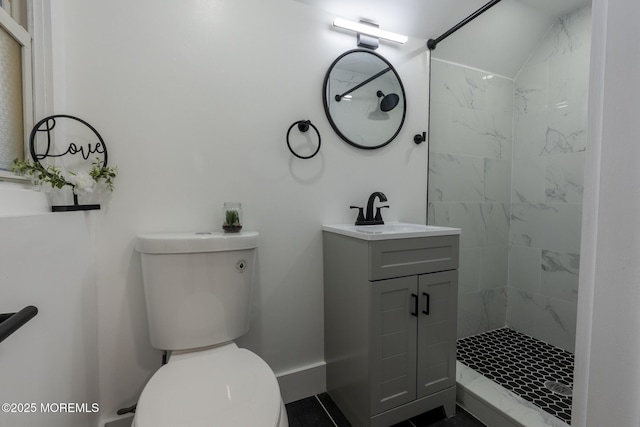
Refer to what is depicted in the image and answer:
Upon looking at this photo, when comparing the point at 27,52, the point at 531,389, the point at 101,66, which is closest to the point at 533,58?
the point at 531,389

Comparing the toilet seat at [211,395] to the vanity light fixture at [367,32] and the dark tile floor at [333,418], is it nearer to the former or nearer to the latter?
the dark tile floor at [333,418]

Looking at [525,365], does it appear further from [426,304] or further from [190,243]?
[190,243]

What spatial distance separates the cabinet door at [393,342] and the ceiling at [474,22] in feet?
4.29

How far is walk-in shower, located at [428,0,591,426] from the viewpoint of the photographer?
1.72 metres

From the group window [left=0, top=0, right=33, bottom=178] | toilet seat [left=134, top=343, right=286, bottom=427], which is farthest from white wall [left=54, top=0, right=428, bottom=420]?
toilet seat [left=134, top=343, right=286, bottom=427]

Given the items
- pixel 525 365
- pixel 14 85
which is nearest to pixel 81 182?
pixel 14 85

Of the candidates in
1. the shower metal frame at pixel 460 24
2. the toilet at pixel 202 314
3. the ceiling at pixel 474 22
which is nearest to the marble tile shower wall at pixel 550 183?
the ceiling at pixel 474 22

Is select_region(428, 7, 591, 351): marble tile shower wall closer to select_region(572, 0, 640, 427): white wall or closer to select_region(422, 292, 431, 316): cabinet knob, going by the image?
select_region(422, 292, 431, 316): cabinet knob

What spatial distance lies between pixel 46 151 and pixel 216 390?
1.00 metres

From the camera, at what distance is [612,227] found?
422 mm

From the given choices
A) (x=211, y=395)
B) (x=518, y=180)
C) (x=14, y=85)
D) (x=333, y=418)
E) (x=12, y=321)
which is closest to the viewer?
(x=12, y=321)

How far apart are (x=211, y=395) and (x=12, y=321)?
0.47m

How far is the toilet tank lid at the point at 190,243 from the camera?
1021 millimetres

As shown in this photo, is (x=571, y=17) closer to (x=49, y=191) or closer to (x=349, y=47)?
(x=349, y=47)
